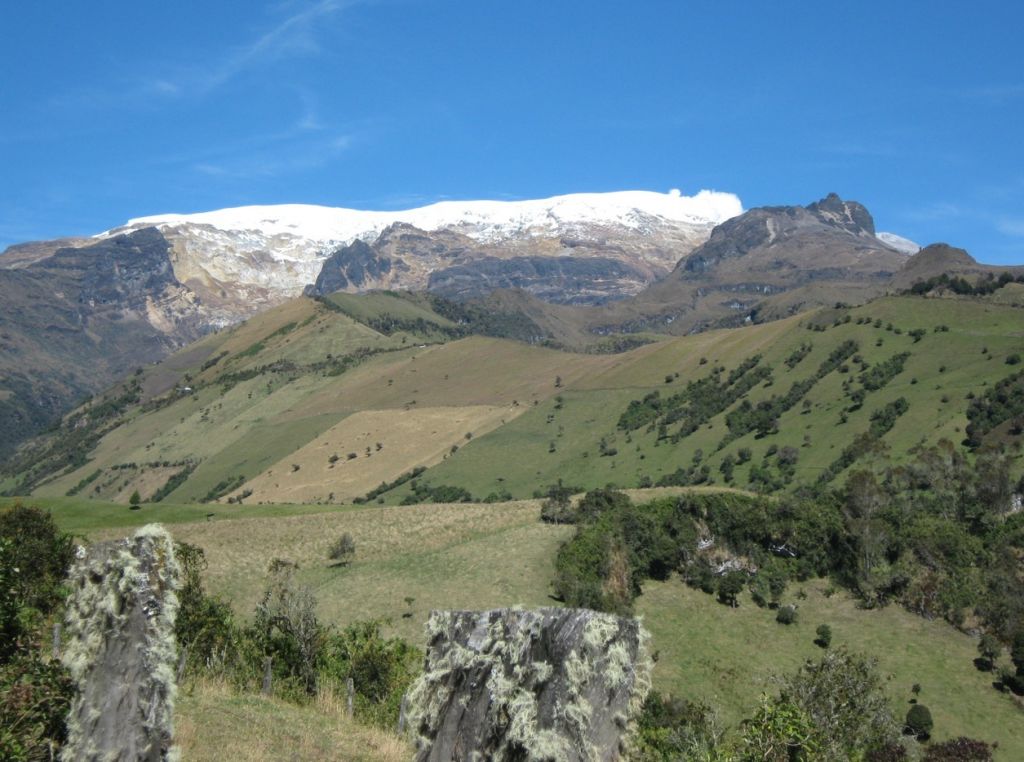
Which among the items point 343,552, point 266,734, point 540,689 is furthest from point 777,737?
point 343,552

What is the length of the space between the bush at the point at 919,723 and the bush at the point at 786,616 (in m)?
17.5

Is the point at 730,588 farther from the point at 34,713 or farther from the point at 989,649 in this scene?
the point at 34,713

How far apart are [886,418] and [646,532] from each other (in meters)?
76.5

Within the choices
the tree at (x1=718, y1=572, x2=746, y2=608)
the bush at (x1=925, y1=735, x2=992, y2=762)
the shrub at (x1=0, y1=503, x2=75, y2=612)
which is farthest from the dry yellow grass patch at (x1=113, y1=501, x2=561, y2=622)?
the bush at (x1=925, y1=735, x2=992, y2=762)

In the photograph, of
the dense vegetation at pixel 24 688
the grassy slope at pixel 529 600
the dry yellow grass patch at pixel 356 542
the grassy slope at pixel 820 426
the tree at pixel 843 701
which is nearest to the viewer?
the dense vegetation at pixel 24 688

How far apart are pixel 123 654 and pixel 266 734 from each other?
22.9 feet

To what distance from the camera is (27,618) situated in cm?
1438

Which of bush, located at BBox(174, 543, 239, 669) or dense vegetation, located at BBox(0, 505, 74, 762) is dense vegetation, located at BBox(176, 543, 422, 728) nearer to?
bush, located at BBox(174, 543, 239, 669)

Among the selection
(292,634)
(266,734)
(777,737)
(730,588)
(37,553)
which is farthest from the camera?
(730,588)

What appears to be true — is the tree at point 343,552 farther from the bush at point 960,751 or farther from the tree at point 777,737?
the tree at point 777,737

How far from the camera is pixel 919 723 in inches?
2477

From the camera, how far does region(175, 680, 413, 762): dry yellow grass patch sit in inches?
551

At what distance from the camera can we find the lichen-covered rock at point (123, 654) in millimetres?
8859

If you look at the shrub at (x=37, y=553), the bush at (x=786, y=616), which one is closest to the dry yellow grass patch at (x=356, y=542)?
the shrub at (x=37, y=553)
